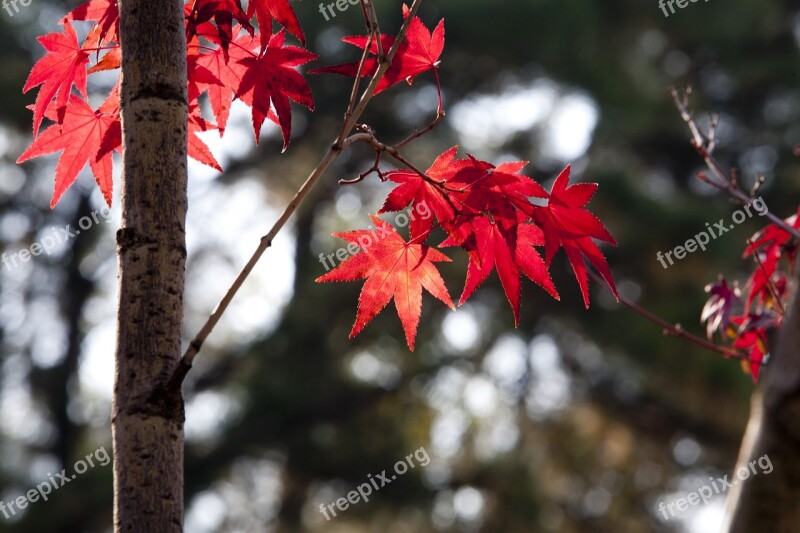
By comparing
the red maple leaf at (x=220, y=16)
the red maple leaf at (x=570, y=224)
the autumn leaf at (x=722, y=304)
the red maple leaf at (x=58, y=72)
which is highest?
the red maple leaf at (x=58, y=72)

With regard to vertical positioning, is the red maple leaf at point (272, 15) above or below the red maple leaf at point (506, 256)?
above

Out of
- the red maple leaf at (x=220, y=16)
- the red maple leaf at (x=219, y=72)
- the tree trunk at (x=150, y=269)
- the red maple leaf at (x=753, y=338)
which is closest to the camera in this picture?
the tree trunk at (x=150, y=269)

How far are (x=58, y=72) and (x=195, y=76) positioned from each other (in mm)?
190

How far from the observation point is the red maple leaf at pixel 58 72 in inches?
42.8

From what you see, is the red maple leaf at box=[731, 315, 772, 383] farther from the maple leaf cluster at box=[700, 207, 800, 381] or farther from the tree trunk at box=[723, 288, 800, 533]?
the tree trunk at box=[723, 288, 800, 533]

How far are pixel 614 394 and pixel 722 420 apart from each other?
0.72 metres

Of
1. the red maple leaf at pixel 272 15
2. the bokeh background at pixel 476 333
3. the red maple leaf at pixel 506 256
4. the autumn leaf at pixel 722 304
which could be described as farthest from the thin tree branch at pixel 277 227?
the bokeh background at pixel 476 333

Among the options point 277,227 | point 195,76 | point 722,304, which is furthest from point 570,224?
point 722,304

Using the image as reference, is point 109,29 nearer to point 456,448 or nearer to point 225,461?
point 225,461

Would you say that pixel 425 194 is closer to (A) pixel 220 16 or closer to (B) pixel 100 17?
(A) pixel 220 16

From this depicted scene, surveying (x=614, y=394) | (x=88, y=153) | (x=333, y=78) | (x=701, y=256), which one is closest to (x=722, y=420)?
(x=614, y=394)

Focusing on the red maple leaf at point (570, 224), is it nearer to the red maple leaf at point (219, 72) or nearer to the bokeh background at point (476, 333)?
the red maple leaf at point (219, 72)

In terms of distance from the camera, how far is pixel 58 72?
3.61 ft

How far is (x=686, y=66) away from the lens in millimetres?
7586
